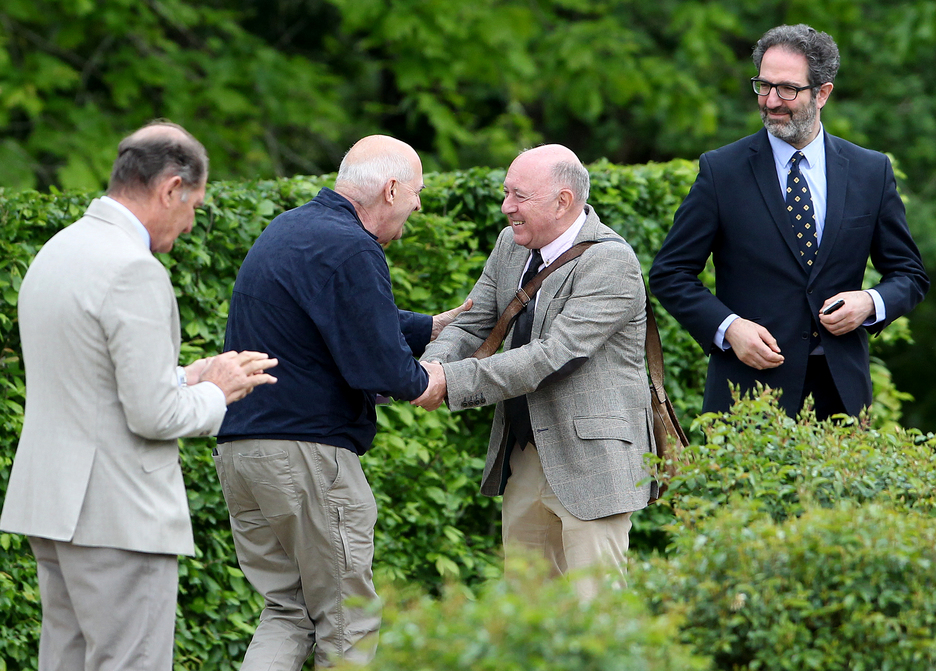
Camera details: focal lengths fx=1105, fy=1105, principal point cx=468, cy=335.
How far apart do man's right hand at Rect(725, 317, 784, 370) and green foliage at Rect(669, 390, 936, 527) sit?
77 centimetres

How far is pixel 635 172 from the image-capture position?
229 inches

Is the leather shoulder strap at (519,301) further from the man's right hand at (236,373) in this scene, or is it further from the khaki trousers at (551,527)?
the man's right hand at (236,373)

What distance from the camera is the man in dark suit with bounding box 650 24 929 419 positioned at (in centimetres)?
415

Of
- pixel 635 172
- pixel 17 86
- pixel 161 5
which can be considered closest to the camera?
pixel 635 172

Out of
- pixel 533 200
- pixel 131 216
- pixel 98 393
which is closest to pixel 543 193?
pixel 533 200

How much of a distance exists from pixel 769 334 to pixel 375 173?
1.61 m

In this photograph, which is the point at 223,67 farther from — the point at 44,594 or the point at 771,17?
the point at 44,594

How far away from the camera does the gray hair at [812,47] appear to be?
4.10 m

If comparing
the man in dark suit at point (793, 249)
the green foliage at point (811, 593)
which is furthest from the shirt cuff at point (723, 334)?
the green foliage at point (811, 593)

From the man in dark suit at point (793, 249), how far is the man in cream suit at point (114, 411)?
207 cm

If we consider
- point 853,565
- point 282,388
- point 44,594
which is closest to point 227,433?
point 282,388

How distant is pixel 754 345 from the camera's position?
411cm

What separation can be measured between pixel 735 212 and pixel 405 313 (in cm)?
137

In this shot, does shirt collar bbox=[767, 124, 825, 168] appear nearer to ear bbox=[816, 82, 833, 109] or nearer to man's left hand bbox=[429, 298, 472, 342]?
ear bbox=[816, 82, 833, 109]
